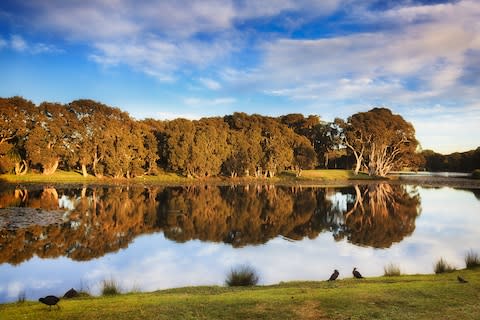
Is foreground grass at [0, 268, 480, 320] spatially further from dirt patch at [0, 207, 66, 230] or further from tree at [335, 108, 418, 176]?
tree at [335, 108, 418, 176]

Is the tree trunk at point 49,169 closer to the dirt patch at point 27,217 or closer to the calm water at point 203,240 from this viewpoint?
the calm water at point 203,240

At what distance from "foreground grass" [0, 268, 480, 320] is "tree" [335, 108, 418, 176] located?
8611 centimetres

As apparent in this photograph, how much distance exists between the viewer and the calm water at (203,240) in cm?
1700

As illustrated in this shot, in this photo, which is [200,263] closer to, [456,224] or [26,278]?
[26,278]

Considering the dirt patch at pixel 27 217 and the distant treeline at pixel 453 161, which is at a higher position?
the distant treeline at pixel 453 161

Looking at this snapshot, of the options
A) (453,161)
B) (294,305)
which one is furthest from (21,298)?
(453,161)

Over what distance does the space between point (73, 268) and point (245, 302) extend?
10.0 metres

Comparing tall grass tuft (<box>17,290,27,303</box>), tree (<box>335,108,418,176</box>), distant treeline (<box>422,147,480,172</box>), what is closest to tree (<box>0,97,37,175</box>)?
tall grass tuft (<box>17,290,27,303</box>)

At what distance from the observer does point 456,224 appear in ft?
104

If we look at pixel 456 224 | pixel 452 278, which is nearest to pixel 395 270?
pixel 452 278

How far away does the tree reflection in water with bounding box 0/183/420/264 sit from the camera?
22.5 metres

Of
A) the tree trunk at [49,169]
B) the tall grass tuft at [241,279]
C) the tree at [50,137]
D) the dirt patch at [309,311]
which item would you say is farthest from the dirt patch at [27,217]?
the tree trunk at [49,169]

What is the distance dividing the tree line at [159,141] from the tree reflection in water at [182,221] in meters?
25.9

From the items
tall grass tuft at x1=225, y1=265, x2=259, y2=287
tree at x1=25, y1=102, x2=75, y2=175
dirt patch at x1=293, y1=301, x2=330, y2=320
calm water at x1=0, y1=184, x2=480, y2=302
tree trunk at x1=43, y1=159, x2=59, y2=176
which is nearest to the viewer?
dirt patch at x1=293, y1=301, x2=330, y2=320
